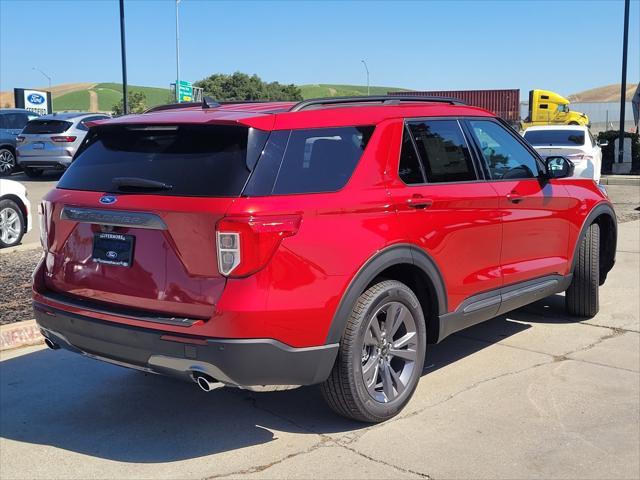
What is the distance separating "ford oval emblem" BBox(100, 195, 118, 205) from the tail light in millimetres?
722

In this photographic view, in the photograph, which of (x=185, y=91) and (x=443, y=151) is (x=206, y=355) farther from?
(x=185, y=91)

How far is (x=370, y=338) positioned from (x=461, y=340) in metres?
2.06

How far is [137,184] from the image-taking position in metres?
3.62

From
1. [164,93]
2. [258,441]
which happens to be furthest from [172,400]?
[164,93]

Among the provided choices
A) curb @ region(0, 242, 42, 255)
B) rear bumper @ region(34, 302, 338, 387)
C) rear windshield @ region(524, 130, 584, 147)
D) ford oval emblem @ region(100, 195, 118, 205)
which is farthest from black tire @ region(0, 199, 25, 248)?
rear windshield @ region(524, 130, 584, 147)

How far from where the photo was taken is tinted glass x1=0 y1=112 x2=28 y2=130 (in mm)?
20828

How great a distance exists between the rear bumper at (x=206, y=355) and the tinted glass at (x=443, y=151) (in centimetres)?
144

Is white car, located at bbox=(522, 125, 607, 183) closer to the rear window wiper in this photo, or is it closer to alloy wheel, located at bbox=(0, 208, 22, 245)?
alloy wheel, located at bbox=(0, 208, 22, 245)

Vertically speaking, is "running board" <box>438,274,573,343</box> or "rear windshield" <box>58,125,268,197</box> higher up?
"rear windshield" <box>58,125,268,197</box>

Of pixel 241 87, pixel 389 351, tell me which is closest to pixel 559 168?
pixel 389 351

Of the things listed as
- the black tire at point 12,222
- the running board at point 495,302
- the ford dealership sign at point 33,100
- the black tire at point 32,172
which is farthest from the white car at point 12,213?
the ford dealership sign at point 33,100

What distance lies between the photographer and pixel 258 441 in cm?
391

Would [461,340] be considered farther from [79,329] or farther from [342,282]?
[79,329]

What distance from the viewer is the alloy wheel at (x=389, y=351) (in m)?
3.98
